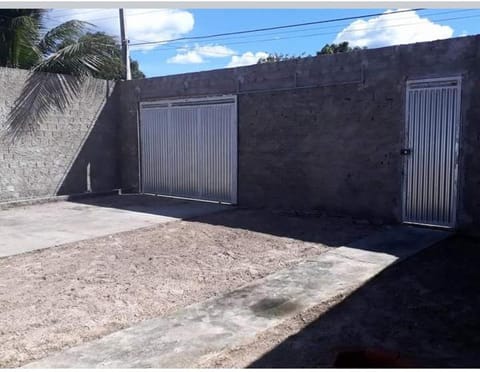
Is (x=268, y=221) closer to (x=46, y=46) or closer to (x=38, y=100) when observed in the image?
(x=38, y=100)

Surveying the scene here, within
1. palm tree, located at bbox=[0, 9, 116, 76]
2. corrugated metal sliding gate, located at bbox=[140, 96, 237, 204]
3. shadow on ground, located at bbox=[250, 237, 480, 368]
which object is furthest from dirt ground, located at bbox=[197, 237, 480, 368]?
palm tree, located at bbox=[0, 9, 116, 76]

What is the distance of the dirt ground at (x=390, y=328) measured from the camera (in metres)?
3.23

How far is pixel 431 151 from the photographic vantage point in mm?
7086

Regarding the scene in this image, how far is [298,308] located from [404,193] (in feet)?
13.4

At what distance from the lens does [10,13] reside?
34.3 feet

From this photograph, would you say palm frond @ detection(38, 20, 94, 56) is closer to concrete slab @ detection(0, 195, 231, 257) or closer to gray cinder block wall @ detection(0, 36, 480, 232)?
gray cinder block wall @ detection(0, 36, 480, 232)

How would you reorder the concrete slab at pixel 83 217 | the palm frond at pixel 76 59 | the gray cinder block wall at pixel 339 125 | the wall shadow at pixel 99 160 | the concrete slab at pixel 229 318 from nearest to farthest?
the concrete slab at pixel 229 318 → the gray cinder block wall at pixel 339 125 → the concrete slab at pixel 83 217 → the palm frond at pixel 76 59 → the wall shadow at pixel 99 160

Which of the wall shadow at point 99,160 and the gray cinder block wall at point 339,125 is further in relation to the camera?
the wall shadow at point 99,160

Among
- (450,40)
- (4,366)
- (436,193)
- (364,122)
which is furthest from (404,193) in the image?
(4,366)

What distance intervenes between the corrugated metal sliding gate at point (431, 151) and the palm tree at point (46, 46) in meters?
7.86

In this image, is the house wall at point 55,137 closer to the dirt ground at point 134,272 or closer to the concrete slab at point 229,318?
the dirt ground at point 134,272

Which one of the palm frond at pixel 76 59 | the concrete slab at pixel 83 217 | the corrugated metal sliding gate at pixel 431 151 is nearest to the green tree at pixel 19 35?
the palm frond at pixel 76 59

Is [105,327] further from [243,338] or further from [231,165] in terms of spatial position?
[231,165]

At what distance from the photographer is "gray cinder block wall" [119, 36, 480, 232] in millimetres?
6812
